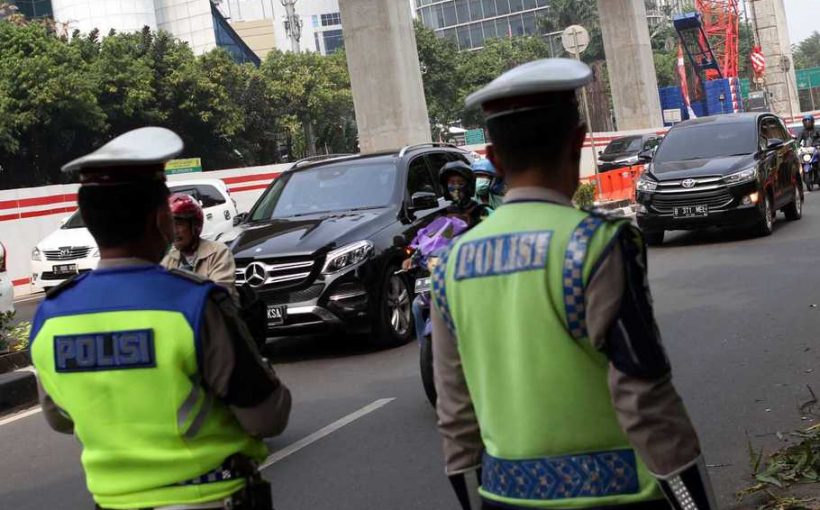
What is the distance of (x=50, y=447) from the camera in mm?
8211

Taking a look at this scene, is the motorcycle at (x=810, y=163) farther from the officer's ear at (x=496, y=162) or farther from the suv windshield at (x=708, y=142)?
the officer's ear at (x=496, y=162)

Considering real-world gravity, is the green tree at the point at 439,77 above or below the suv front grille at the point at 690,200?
above

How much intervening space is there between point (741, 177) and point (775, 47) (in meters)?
51.1

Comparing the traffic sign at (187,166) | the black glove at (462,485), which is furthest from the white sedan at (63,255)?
the black glove at (462,485)

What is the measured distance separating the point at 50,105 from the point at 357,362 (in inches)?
1530

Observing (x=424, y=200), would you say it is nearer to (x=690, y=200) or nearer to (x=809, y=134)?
(x=690, y=200)

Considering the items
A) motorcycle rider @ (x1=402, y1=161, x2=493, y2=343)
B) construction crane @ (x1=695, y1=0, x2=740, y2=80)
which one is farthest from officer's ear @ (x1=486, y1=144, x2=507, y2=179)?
construction crane @ (x1=695, y1=0, x2=740, y2=80)

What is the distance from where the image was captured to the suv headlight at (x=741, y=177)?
16000 mm

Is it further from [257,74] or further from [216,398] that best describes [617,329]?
[257,74]

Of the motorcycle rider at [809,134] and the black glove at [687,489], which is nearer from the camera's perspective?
the black glove at [687,489]

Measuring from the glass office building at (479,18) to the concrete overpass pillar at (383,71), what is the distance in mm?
105933

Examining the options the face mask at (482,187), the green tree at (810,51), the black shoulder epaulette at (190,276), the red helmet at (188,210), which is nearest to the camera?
the black shoulder epaulette at (190,276)

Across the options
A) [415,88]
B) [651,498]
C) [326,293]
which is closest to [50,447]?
[326,293]

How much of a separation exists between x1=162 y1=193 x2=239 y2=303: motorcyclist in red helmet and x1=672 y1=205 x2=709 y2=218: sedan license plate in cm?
1042
